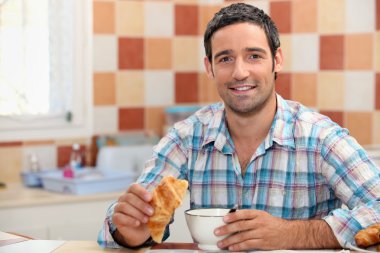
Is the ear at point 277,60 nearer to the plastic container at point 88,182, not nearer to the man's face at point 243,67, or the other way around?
the man's face at point 243,67

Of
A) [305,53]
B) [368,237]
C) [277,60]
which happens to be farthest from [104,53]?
[368,237]

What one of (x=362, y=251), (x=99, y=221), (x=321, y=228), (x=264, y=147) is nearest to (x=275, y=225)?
(x=321, y=228)

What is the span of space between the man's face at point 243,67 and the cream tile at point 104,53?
162 centimetres

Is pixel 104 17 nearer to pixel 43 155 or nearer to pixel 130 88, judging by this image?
pixel 130 88

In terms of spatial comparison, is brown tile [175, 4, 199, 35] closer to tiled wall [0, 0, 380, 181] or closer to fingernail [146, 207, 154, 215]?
tiled wall [0, 0, 380, 181]

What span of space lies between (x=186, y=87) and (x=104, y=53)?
52cm

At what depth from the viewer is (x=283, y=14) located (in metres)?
3.67

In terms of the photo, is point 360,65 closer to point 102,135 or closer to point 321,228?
point 102,135

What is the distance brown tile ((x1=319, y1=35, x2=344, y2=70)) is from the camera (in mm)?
3471

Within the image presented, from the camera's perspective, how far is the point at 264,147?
7.32ft

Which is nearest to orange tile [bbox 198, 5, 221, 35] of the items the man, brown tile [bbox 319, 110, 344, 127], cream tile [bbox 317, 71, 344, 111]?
cream tile [bbox 317, 71, 344, 111]

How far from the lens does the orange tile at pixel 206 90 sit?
4082mm

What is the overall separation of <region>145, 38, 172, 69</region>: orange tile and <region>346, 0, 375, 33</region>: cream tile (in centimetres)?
102

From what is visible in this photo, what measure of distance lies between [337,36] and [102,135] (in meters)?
1.28
